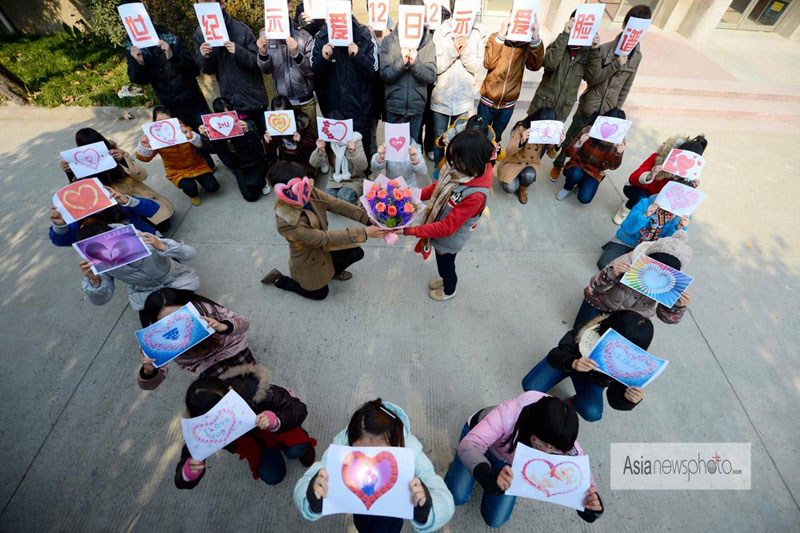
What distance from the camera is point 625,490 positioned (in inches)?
97.4

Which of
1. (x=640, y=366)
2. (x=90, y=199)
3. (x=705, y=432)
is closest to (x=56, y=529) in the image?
(x=90, y=199)

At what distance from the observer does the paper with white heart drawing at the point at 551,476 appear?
5.65 ft

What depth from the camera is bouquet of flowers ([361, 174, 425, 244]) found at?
286cm

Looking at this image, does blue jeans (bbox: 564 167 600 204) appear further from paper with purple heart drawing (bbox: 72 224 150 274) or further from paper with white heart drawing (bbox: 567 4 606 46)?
paper with purple heart drawing (bbox: 72 224 150 274)

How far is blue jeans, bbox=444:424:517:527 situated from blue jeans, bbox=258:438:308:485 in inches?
40.2

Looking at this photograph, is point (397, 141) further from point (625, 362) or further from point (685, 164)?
point (625, 362)

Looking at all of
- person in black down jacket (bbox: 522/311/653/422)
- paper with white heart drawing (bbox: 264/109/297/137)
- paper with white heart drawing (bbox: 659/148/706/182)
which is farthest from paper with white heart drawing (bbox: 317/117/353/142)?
paper with white heart drawing (bbox: 659/148/706/182)

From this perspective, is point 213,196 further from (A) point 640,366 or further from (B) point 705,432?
(B) point 705,432

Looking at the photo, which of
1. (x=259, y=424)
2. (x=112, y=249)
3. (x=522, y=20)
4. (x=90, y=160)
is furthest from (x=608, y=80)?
(x=90, y=160)

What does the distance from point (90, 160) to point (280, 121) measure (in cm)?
182

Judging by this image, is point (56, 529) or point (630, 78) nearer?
point (56, 529)

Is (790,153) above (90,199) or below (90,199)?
below

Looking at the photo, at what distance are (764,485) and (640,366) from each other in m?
1.58

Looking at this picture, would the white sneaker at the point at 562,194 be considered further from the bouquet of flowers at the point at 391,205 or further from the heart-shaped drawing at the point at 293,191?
the heart-shaped drawing at the point at 293,191
